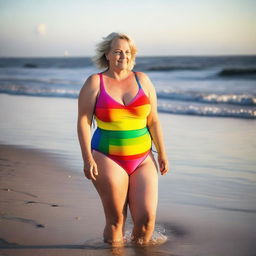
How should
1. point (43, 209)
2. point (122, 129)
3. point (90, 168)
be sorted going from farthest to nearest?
point (43, 209), point (122, 129), point (90, 168)

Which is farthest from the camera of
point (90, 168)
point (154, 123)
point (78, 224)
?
point (78, 224)

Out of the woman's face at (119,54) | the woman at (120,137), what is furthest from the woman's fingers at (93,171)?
the woman's face at (119,54)

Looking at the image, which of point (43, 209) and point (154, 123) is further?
point (43, 209)

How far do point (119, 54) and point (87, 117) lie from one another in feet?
1.75

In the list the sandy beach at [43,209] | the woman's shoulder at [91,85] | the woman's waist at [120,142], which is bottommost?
the sandy beach at [43,209]

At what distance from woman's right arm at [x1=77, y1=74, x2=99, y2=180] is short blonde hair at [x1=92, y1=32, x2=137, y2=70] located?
0.21 m

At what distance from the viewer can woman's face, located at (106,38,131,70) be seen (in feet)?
11.8

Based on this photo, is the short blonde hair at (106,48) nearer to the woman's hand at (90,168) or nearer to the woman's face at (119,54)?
the woman's face at (119,54)

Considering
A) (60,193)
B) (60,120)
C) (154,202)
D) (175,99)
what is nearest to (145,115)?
(154,202)

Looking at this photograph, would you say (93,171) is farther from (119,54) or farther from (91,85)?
(119,54)

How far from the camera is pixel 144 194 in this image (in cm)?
353

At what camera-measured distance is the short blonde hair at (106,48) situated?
11.9 feet

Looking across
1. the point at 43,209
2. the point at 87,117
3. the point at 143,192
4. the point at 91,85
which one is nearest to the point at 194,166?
the point at 43,209

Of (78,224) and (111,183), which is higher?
(111,183)
